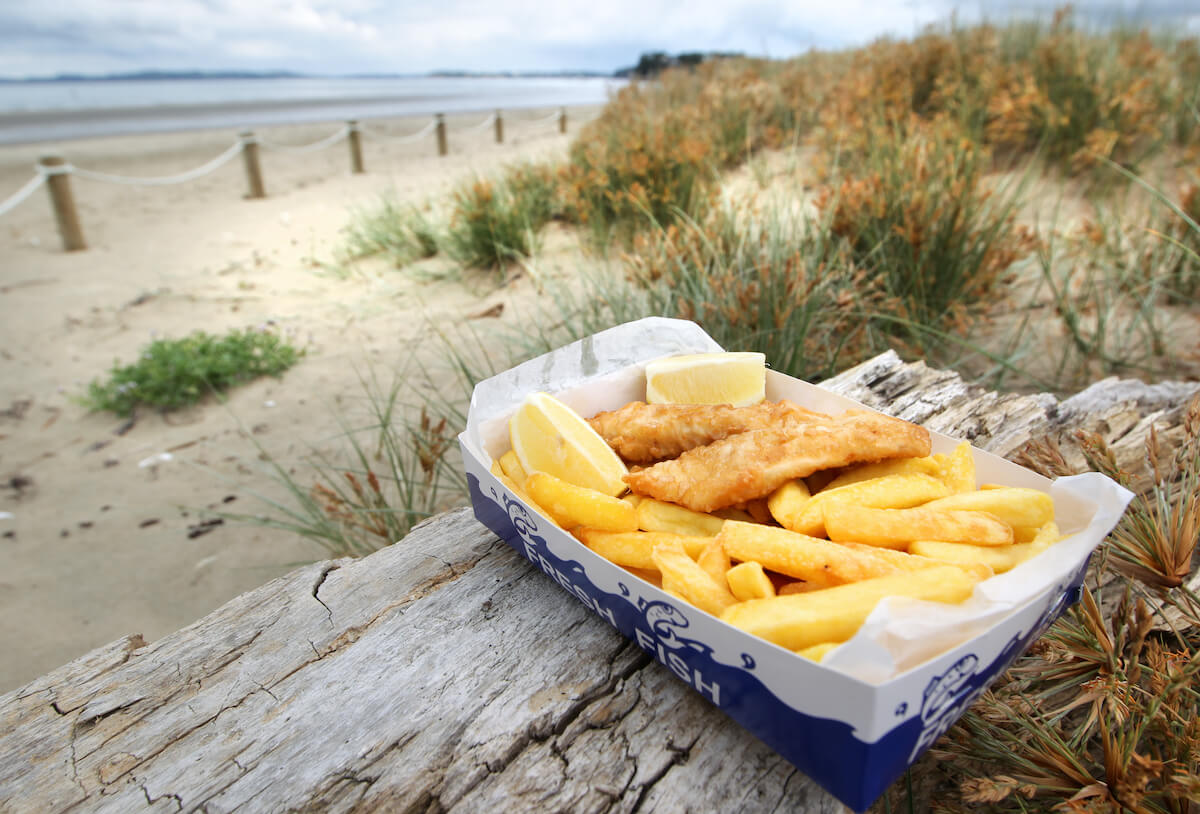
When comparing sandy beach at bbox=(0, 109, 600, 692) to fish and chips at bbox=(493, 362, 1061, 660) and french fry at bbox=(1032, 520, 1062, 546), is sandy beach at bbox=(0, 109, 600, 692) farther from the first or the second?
french fry at bbox=(1032, 520, 1062, 546)

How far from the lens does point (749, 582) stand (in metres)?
1.12

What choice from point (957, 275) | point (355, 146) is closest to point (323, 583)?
point (957, 275)

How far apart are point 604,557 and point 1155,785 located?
110 cm

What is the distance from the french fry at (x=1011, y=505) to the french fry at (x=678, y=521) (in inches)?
15.9

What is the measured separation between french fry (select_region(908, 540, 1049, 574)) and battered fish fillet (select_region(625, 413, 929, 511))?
0.26 metres

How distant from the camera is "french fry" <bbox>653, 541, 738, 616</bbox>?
3.70 feet

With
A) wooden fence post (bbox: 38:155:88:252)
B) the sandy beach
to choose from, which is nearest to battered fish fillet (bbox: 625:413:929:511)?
the sandy beach

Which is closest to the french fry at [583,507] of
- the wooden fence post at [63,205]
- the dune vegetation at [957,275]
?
the dune vegetation at [957,275]

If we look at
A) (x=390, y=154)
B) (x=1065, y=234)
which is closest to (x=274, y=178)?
(x=390, y=154)

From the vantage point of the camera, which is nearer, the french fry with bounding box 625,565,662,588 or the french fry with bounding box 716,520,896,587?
the french fry with bounding box 716,520,896,587

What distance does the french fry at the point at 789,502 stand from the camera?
1.30m

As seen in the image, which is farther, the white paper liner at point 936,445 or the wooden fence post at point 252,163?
the wooden fence post at point 252,163

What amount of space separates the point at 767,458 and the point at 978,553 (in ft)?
1.33

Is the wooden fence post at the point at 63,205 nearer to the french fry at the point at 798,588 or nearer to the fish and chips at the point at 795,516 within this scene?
the fish and chips at the point at 795,516
